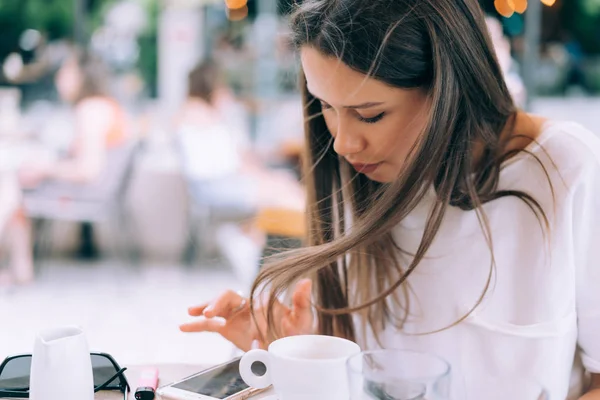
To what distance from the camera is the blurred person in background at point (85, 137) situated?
4457mm

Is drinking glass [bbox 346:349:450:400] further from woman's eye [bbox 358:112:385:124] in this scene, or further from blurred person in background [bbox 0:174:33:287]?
blurred person in background [bbox 0:174:33:287]

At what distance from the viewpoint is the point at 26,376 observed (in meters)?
1.04

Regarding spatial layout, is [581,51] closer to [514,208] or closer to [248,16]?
[248,16]

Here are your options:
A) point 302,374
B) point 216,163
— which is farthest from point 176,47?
point 302,374

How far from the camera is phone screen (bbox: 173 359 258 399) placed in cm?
100

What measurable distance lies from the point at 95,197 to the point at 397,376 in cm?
401

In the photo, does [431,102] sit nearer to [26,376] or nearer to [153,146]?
[26,376]

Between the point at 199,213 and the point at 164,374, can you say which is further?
the point at 199,213

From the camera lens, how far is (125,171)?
4.66m

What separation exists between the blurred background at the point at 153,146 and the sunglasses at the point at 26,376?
198cm

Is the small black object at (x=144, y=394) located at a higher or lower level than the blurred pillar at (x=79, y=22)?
lower

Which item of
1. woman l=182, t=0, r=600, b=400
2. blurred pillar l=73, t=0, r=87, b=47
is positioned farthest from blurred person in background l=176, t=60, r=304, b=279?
woman l=182, t=0, r=600, b=400

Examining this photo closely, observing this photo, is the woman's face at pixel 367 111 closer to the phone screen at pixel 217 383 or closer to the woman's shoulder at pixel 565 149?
the woman's shoulder at pixel 565 149

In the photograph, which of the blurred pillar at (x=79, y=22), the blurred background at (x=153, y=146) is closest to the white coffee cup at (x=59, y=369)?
the blurred background at (x=153, y=146)
